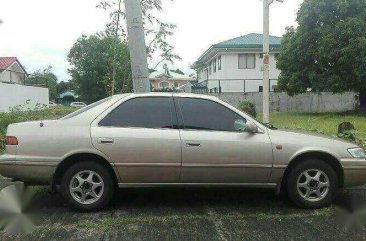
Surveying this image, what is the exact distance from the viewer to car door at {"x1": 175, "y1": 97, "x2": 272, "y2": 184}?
4.76 meters

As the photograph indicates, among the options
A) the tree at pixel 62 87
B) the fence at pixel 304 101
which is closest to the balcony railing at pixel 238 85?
the fence at pixel 304 101

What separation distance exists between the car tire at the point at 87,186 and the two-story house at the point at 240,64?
23697 mm

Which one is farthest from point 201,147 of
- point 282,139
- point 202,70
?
point 202,70

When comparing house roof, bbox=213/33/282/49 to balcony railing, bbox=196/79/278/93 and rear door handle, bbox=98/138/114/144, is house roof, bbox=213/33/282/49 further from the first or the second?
rear door handle, bbox=98/138/114/144

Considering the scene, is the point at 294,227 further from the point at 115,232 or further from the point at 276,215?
the point at 115,232

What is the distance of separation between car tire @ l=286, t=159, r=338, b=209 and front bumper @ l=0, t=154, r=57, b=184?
2981 mm

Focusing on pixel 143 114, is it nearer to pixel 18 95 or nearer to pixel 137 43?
pixel 137 43

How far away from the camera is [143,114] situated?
4.94 m

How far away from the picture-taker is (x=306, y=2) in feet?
66.7

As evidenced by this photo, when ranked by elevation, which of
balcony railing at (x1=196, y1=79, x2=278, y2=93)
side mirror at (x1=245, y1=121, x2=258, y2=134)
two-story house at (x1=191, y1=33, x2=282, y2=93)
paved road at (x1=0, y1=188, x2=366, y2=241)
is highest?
two-story house at (x1=191, y1=33, x2=282, y2=93)

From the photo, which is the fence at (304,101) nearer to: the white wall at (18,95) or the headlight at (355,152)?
the white wall at (18,95)

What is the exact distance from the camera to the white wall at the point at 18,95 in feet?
65.7

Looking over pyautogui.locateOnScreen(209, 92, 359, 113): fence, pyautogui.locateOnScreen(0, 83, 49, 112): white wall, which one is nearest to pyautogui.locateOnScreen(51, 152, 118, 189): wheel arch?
pyautogui.locateOnScreen(0, 83, 49, 112): white wall

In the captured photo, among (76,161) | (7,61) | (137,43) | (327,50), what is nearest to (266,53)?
(137,43)
